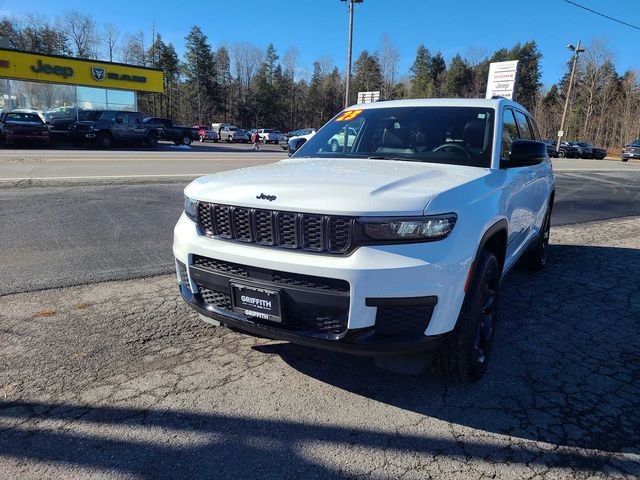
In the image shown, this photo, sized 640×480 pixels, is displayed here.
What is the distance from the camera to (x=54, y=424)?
247 centimetres

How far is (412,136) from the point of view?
12.5 ft

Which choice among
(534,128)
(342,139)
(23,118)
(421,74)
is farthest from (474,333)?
(421,74)

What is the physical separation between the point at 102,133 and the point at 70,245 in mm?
20107

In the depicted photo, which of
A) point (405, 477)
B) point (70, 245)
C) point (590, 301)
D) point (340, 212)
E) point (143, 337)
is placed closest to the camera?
point (405, 477)

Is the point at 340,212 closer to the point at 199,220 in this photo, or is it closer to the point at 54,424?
the point at 199,220

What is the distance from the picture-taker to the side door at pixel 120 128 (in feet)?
78.1

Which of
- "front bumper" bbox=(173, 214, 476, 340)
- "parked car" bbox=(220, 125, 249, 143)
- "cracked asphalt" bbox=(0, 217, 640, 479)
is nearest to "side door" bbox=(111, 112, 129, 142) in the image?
"cracked asphalt" bbox=(0, 217, 640, 479)

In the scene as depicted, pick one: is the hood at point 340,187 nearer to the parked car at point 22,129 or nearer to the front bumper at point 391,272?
the front bumper at point 391,272

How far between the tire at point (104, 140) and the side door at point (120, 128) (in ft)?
0.85

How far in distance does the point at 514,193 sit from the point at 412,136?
946 mm

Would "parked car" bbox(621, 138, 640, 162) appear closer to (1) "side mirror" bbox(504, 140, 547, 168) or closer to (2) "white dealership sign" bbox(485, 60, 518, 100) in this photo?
(2) "white dealership sign" bbox(485, 60, 518, 100)

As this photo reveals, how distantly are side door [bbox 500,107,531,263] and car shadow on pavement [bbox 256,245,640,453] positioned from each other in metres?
0.73

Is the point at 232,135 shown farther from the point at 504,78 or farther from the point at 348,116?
the point at 348,116

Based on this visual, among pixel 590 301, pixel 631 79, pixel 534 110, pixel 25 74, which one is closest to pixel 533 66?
pixel 534 110
